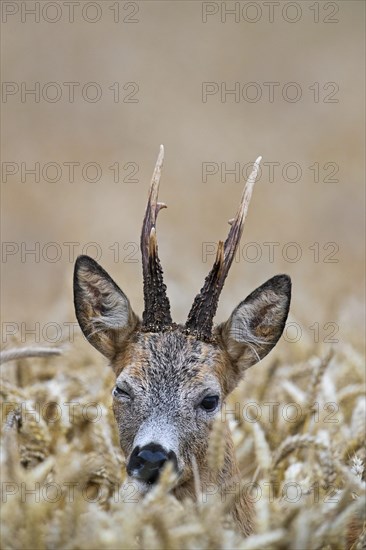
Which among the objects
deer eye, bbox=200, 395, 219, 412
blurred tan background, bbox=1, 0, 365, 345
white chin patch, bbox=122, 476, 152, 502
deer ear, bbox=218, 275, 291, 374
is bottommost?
white chin patch, bbox=122, 476, 152, 502

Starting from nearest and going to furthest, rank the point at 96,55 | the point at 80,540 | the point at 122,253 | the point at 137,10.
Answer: the point at 80,540, the point at 122,253, the point at 96,55, the point at 137,10

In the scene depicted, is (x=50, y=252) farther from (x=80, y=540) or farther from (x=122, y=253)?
(x=80, y=540)

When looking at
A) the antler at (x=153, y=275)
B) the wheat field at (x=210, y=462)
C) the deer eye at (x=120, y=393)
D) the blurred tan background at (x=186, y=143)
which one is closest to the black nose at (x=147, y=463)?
the wheat field at (x=210, y=462)

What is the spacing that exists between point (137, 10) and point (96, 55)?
2813 millimetres

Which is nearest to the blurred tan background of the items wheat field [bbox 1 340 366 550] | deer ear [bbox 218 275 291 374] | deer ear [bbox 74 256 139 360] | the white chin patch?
wheat field [bbox 1 340 366 550]

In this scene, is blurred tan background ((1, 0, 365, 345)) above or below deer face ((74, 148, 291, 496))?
above

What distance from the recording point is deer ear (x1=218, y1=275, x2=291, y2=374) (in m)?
5.65

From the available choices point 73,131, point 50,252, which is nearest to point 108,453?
point 50,252

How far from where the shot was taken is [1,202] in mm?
20000

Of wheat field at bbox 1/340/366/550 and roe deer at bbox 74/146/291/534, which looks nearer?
wheat field at bbox 1/340/366/550

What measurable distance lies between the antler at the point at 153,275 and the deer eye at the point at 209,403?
0.47 meters

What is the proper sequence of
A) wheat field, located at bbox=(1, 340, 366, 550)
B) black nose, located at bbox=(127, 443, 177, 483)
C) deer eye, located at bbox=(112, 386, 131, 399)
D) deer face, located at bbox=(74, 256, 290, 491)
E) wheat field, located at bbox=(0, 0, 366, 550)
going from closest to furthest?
wheat field, located at bbox=(1, 340, 366, 550)
wheat field, located at bbox=(0, 0, 366, 550)
black nose, located at bbox=(127, 443, 177, 483)
deer face, located at bbox=(74, 256, 290, 491)
deer eye, located at bbox=(112, 386, 131, 399)

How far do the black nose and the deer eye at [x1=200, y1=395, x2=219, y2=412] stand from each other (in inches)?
23.3

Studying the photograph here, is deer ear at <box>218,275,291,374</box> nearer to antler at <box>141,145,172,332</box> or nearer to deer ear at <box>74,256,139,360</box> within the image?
antler at <box>141,145,172,332</box>
